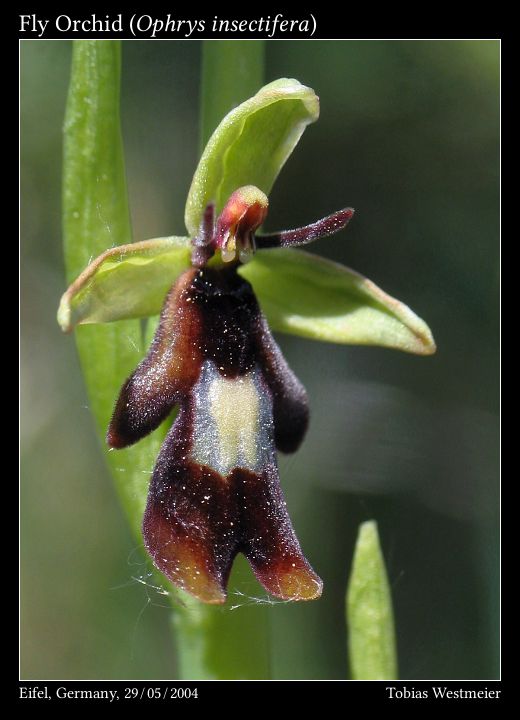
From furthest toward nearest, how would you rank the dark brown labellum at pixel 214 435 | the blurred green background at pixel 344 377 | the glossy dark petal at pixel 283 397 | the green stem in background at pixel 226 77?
the blurred green background at pixel 344 377 → the green stem in background at pixel 226 77 → the glossy dark petal at pixel 283 397 → the dark brown labellum at pixel 214 435

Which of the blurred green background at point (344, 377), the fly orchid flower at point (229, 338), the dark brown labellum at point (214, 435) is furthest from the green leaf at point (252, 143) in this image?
the blurred green background at point (344, 377)

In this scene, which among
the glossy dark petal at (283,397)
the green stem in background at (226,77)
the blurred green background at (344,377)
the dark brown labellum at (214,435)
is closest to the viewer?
the dark brown labellum at (214,435)

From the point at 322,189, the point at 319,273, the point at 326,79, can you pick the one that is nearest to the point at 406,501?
the point at 322,189

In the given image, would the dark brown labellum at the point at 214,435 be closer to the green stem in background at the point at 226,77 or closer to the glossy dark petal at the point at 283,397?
the glossy dark petal at the point at 283,397

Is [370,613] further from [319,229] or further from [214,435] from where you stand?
[319,229]

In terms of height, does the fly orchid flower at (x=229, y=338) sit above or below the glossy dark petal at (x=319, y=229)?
below

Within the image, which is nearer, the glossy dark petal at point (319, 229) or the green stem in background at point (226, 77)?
the glossy dark petal at point (319, 229)

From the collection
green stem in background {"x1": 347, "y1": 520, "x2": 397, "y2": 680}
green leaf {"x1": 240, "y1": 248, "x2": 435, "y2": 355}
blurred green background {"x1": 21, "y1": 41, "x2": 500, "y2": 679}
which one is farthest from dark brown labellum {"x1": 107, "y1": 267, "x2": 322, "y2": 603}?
blurred green background {"x1": 21, "y1": 41, "x2": 500, "y2": 679}
